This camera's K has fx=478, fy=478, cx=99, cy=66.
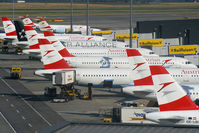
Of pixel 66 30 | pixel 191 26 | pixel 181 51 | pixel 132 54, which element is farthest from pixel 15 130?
pixel 66 30

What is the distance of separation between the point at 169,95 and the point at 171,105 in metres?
0.86

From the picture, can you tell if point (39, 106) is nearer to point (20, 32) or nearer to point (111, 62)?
point (111, 62)

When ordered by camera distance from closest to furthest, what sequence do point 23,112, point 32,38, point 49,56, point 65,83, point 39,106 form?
point 23,112, point 39,106, point 65,83, point 49,56, point 32,38

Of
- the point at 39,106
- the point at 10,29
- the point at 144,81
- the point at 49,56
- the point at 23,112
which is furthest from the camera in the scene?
the point at 10,29

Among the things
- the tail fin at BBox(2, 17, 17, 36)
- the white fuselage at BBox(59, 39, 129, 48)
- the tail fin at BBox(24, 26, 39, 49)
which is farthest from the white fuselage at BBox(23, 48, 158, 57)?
the tail fin at BBox(2, 17, 17, 36)

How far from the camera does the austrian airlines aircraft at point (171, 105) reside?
1551 inches

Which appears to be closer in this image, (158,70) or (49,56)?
(158,70)

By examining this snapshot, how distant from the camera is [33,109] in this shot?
204ft

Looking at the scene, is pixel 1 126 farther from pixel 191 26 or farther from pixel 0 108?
pixel 191 26

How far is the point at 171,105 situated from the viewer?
40.0m

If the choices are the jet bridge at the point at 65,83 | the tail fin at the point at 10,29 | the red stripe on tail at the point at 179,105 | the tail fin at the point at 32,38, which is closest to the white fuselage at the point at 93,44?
the tail fin at the point at 32,38

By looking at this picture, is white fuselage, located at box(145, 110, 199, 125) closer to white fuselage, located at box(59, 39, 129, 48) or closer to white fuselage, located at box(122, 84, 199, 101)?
white fuselage, located at box(122, 84, 199, 101)

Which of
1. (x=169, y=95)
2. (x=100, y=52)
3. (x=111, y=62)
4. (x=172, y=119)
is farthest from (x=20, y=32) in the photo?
(x=172, y=119)

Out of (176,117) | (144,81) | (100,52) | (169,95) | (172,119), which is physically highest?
(169,95)
